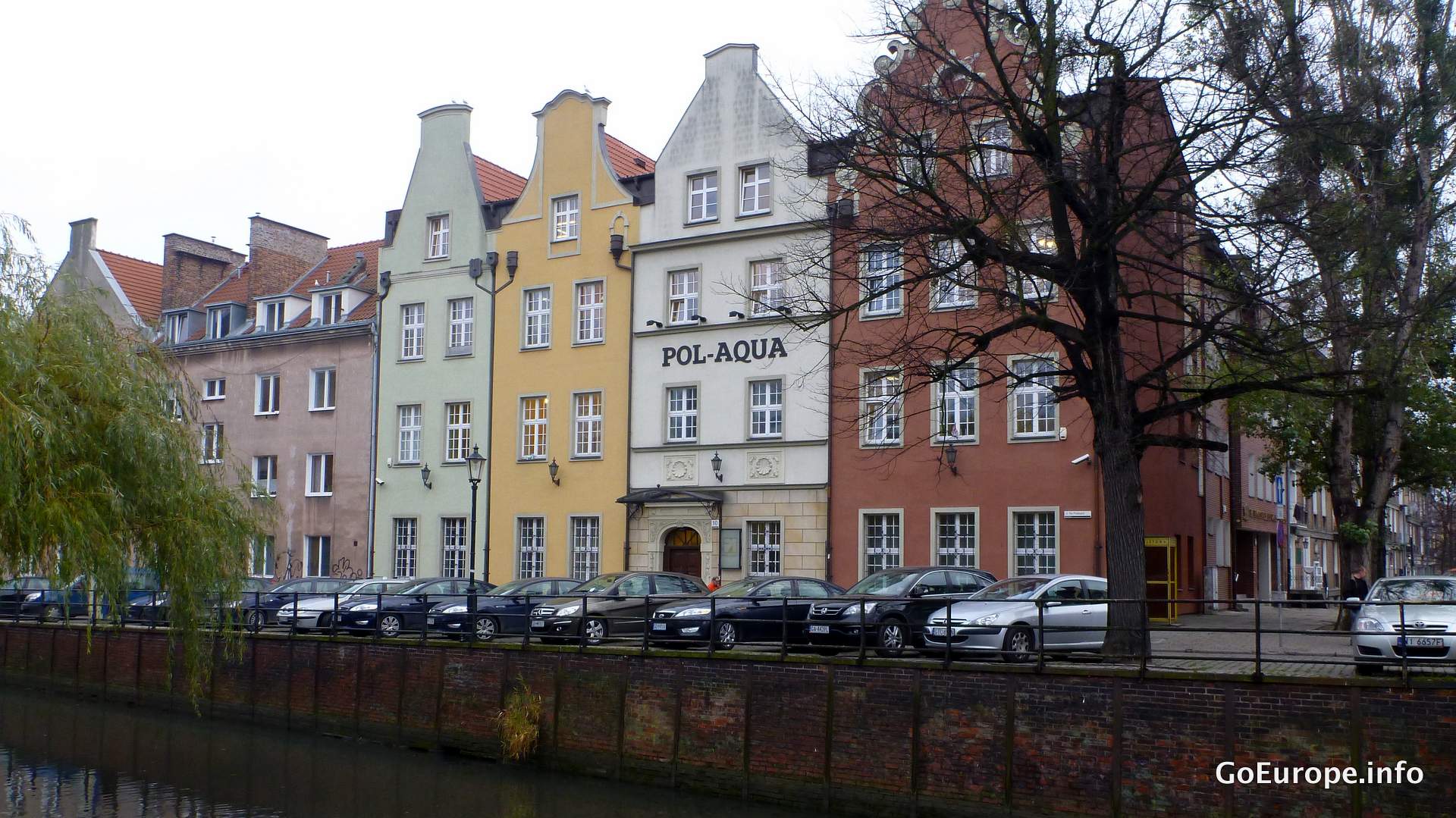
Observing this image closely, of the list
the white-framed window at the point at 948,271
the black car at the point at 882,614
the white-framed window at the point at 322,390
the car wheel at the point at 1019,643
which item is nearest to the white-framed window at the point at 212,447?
the black car at the point at 882,614

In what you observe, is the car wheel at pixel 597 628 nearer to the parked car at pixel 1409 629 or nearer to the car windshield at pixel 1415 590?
the parked car at pixel 1409 629

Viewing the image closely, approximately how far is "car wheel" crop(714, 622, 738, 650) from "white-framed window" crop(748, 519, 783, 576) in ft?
37.0

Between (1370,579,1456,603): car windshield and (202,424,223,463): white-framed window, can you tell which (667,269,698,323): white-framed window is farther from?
(1370,579,1456,603): car windshield

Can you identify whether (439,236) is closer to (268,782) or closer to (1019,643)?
(268,782)

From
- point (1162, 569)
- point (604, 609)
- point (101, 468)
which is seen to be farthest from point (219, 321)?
point (101, 468)

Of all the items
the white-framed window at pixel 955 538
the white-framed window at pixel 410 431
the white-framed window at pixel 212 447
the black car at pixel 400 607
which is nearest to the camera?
the white-framed window at pixel 212 447

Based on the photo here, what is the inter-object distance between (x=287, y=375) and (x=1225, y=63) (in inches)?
1300

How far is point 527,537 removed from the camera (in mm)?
38344

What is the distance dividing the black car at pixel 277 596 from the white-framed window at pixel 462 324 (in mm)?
9029

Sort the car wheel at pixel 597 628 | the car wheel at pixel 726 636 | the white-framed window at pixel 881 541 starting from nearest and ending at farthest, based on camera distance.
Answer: the car wheel at pixel 726 636
the car wheel at pixel 597 628
the white-framed window at pixel 881 541

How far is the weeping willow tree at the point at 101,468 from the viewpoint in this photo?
15.7m

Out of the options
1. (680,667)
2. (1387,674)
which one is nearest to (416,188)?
(680,667)

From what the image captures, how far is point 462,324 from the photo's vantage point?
40.5m
